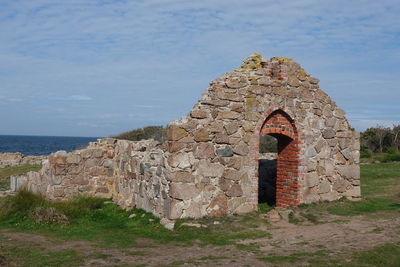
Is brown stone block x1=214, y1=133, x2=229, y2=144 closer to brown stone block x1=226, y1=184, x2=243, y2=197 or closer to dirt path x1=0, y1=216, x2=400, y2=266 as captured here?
brown stone block x1=226, y1=184, x2=243, y2=197

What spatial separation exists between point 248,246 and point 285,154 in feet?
14.5

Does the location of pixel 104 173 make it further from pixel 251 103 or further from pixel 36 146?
pixel 36 146

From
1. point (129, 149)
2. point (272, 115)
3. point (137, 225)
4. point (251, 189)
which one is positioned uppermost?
point (272, 115)

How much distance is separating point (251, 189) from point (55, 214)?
476cm

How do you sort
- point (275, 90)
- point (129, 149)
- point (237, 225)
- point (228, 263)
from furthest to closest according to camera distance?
point (129, 149) < point (275, 90) < point (237, 225) < point (228, 263)

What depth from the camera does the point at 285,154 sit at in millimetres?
11594

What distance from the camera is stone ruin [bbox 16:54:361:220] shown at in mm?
9734

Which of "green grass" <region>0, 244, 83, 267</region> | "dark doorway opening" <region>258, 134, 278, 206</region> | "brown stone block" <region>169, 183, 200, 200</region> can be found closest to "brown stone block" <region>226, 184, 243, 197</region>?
"brown stone block" <region>169, 183, 200, 200</region>

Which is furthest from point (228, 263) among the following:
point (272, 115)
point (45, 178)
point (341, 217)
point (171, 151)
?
point (45, 178)

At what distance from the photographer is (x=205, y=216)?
9.74 metres

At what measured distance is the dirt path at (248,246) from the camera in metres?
6.94

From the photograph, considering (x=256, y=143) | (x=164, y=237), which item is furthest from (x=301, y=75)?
(x=164, y=237)

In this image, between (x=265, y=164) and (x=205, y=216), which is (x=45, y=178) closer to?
(x=205, y=216)

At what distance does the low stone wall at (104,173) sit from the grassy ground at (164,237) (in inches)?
25.4
